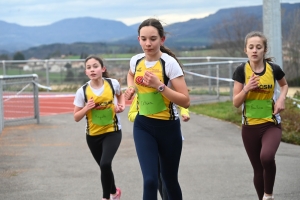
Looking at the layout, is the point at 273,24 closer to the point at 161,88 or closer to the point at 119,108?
the point at 119,108

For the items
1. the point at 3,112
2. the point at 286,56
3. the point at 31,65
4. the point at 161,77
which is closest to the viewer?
the point at 161,77

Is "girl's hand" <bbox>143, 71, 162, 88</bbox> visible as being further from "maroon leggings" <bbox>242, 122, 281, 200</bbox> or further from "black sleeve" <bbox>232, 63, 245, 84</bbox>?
"maroon leggings" <bbox>242, 122, 281, 200</bbox>

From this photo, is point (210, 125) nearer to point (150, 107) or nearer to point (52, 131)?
point (52, 131)

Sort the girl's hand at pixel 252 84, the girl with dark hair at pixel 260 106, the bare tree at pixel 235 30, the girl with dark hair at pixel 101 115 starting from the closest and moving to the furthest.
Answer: the girl's hand at pixel 252 84, the girl with dark hair at pixel 260 106, the girl with dark hair at pixel 101 115, the bare tree at pixel 235 30

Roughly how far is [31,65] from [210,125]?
595 inches

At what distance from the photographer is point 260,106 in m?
7.43

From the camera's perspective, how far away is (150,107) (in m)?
6.52

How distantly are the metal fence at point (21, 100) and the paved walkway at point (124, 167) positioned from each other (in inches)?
29.8

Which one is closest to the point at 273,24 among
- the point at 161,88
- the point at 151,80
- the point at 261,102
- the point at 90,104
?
the point at 261,102

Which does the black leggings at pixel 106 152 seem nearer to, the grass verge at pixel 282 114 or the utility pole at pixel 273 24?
the grass verge at pixel 282 114

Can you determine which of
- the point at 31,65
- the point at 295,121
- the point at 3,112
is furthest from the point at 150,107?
the point at 31,65

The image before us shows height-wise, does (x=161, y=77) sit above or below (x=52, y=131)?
above

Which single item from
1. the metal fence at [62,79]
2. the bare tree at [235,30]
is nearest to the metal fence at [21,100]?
the metal fence at [62,79]

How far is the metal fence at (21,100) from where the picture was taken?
53.1 feet
